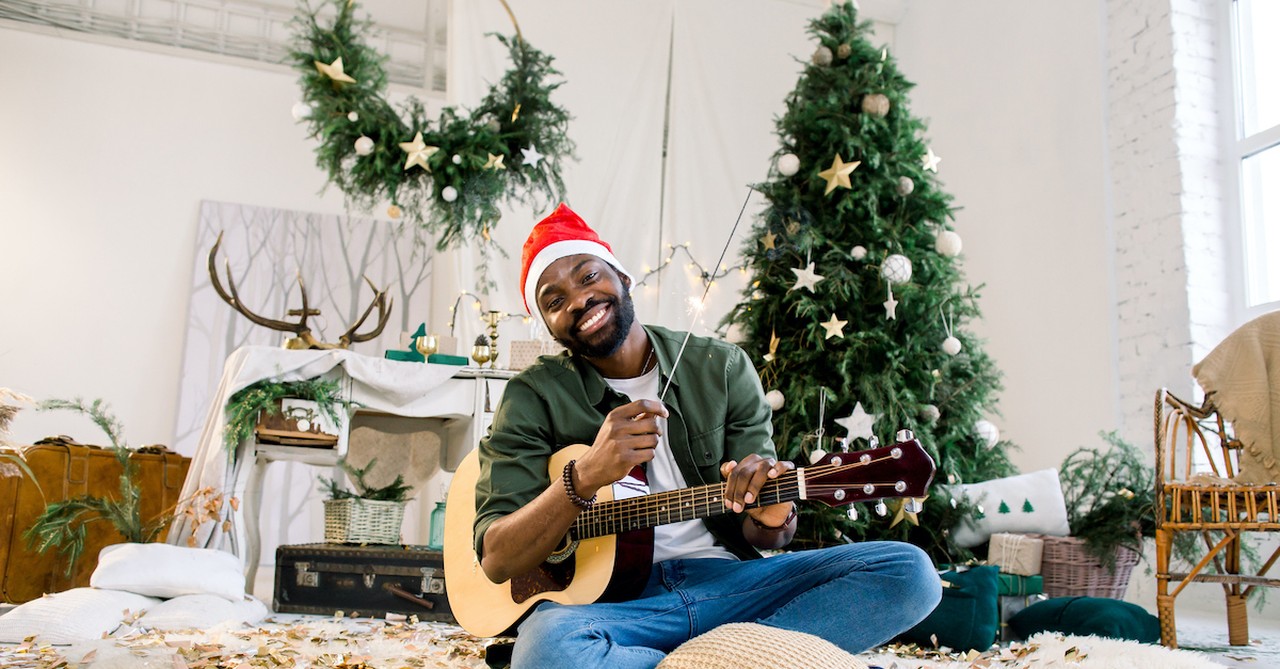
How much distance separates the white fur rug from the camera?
2113 mm

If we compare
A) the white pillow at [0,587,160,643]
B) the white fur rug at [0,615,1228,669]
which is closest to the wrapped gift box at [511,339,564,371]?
the white fur rug at [0,615,1228,669]

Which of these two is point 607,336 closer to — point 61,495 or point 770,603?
point 770,603

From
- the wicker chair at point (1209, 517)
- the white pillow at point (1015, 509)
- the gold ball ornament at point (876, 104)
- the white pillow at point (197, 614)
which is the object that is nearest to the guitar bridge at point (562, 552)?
the white pillow at point (197, 614)

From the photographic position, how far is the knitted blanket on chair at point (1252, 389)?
2820 millimetres

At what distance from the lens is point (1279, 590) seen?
3.83 meters

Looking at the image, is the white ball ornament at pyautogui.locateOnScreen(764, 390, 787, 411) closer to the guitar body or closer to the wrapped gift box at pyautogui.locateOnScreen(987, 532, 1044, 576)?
the wrapped gift box at pyautogui.locateOnScreen(987, 532, 1044, 576)

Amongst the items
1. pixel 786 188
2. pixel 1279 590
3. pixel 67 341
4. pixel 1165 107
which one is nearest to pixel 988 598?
pixel 786 188

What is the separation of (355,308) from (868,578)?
195 inches

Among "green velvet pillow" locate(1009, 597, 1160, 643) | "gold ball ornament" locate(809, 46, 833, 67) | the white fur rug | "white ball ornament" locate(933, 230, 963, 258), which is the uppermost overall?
"gold ball ornament" locate(809, 46, 833, 67)

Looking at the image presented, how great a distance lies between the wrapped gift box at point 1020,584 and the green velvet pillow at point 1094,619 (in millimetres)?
116

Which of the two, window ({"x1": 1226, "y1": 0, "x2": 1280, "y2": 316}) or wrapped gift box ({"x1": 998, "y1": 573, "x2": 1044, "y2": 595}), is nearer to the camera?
wrapped gift box ({"x1": 998, "y1": 573, "x2": 1044, "y2": 595})

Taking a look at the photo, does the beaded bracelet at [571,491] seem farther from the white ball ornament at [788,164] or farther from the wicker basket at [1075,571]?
the white ball ornament at [788,164]

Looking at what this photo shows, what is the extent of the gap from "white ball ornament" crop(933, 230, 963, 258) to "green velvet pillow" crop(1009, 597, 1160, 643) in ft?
4.20

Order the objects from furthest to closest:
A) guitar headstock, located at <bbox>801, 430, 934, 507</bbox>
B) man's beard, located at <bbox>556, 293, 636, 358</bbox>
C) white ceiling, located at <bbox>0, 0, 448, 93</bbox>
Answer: white ceiling, located at <bbox>0, 0, 448, 93</bbox>, man's beard, located at <bbox>556, 293, 636, 358</bbox>, guitar headstock, located at <bbox>801, 430, 934, 507</bbox>
